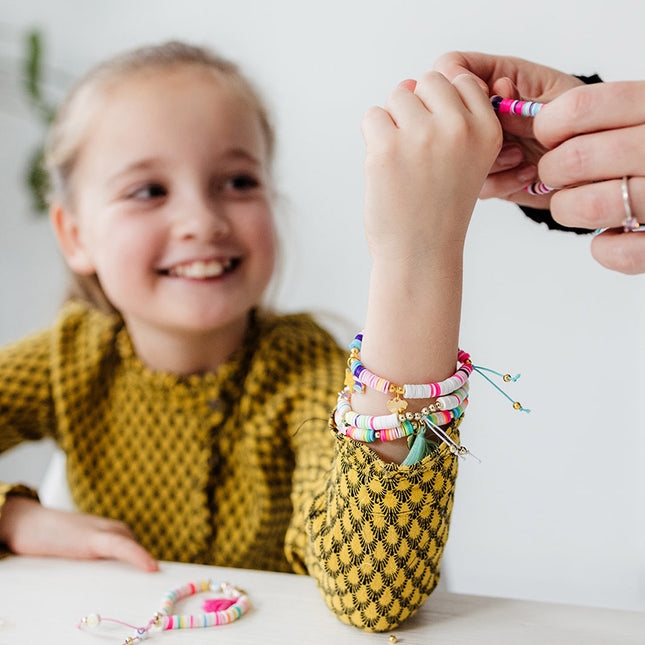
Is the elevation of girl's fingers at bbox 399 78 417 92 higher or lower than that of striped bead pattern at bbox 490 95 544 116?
higher

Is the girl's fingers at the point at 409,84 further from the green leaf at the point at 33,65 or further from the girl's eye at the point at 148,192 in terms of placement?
the green leaf at the point at 33,65

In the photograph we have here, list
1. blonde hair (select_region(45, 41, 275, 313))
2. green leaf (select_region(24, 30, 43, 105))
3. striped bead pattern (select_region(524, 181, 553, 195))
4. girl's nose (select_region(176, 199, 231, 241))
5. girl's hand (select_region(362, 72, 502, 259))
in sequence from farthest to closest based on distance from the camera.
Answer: green leaf (select_region(24, 30, 43, 105))
blonde hair (select_region(45, 41, 275, 313))
girl's nose (select_region(176, 199, 231, 241))
striped bead pattern (select_region(524, 181, 553, 195))
girl's hand (select_region(362, 72, 502, 259))

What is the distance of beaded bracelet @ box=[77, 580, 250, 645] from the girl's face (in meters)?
→ 0.40

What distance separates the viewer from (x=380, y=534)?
533mm

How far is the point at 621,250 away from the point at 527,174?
15 centimetres

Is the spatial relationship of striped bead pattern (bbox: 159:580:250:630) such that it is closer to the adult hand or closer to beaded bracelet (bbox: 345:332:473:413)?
beaded bracelet (bbox: 345:332:473:413)

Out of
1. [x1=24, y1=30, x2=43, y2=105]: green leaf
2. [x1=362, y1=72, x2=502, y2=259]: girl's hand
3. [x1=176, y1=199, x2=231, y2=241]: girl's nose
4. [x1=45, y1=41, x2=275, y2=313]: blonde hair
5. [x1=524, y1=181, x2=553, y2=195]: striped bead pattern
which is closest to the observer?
[x1=362, y1=72, x2=502, y2=259]: girl's hand

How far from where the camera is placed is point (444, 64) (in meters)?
0.59

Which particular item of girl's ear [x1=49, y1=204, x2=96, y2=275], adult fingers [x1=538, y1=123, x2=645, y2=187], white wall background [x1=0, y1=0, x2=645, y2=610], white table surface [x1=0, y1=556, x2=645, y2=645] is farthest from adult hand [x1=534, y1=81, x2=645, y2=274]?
girl's ear [x1=49, y1=204, x2=96, y2=275]

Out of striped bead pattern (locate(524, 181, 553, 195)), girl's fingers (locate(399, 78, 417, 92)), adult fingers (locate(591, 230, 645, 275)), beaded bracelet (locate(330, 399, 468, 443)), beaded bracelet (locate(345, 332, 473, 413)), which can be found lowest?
beaded bracelet (locate(330, 399, 468, 443))

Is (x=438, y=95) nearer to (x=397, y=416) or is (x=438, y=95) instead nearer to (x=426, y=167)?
(x=426, y=167)

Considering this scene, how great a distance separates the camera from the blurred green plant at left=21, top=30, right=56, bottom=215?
1759mm

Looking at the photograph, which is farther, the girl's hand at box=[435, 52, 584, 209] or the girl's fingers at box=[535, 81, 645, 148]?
the girl's hand at box=[435, 52, 584, 209]

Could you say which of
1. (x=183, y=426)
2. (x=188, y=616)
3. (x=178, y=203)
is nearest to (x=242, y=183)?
(x=178, y=203)
